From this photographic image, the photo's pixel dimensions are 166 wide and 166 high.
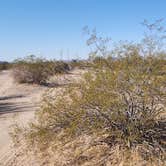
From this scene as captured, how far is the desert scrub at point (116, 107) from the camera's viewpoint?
773cm

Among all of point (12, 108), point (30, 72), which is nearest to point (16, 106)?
point (12, 108)

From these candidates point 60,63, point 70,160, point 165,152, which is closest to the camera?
point 165,152

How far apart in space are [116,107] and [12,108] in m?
10.6

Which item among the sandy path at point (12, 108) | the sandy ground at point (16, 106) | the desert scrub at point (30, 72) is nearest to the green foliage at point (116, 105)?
the sandy ground at point (16, 106)

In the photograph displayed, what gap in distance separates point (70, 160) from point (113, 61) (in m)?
2.31

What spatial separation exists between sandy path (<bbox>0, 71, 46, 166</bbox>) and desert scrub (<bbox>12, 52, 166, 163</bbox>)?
1813 mm

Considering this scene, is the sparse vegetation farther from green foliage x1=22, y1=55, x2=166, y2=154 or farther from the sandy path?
the sandy path

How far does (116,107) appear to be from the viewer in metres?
7.88

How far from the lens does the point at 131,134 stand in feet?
25.7

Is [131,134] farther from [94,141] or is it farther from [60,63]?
[60,63]

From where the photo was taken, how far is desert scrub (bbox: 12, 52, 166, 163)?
773 cm

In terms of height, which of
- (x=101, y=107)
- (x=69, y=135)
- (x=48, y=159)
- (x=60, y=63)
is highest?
(x=60, y=63)

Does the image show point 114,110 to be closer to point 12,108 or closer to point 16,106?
point 12,108

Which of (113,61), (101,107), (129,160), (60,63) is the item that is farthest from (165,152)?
(60,63)
